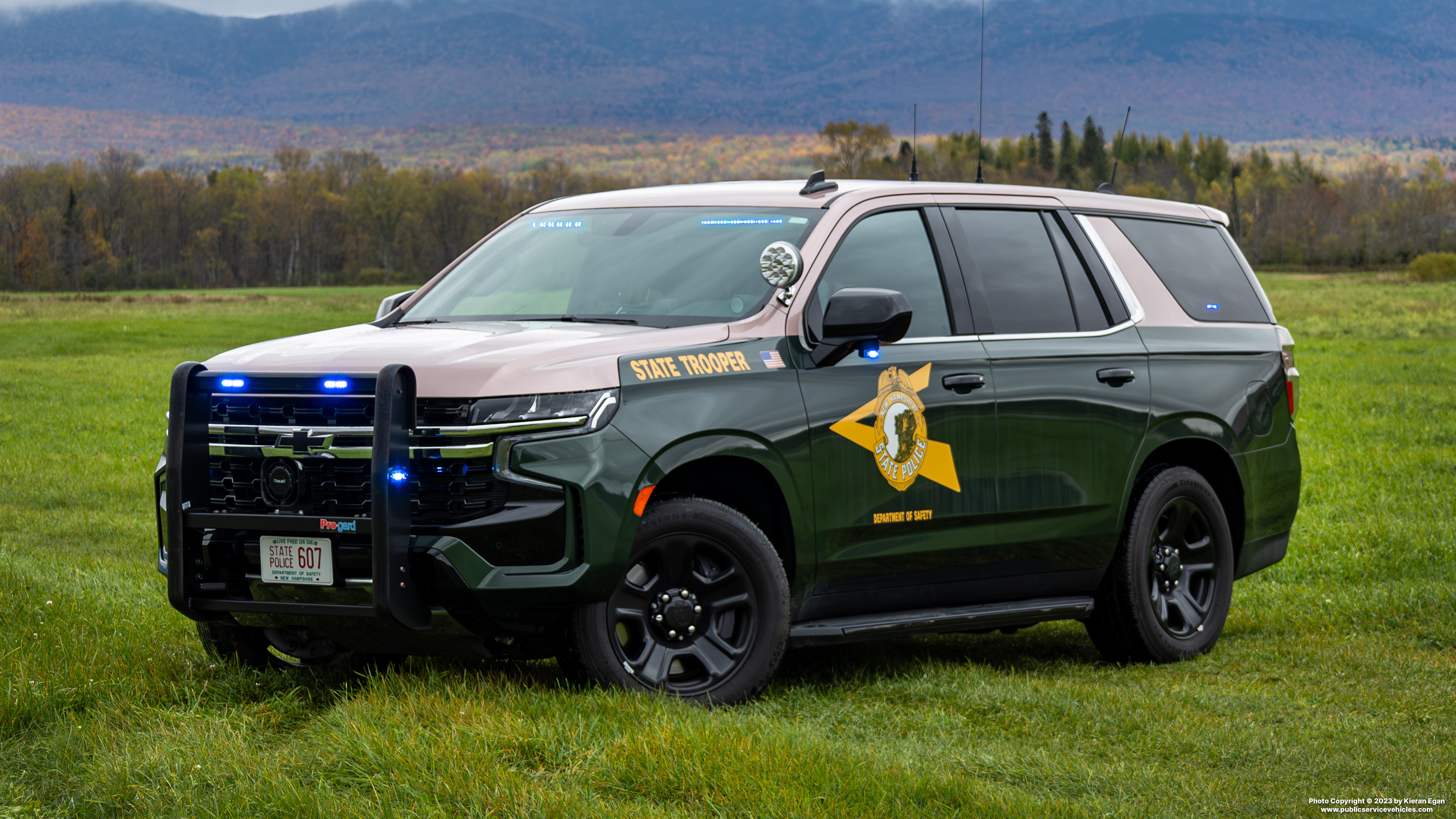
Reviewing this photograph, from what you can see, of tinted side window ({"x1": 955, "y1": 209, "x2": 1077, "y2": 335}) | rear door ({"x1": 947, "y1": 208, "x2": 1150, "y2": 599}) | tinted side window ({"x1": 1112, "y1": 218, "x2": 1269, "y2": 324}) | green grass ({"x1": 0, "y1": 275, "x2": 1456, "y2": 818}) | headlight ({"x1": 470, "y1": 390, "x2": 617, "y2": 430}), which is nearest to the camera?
green grass ({"x1": 0, "y1": 275, "x2": 1456, "y2": 818})

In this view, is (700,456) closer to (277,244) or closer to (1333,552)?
(1333,552)

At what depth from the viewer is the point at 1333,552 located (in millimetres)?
10258

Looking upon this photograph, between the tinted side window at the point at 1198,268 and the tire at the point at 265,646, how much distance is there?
422 centimetres

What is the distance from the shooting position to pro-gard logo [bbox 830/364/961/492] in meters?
6.07

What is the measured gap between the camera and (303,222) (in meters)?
159

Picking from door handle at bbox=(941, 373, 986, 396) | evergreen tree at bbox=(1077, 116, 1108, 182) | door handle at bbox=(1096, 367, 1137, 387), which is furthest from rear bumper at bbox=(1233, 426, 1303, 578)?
evergreen tree at bbox=(1077, 116, 1108, 182)

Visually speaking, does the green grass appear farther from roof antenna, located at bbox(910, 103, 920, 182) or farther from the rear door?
roof antenna, located at bbox(910, 103, 920, 182)

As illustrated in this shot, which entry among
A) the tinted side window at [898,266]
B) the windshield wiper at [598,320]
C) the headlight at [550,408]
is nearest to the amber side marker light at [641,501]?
the headlight at [550,408]

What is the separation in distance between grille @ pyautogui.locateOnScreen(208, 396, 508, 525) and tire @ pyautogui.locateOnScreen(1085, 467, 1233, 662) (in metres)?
3.39

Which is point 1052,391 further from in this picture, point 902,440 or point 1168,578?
point 1168,578

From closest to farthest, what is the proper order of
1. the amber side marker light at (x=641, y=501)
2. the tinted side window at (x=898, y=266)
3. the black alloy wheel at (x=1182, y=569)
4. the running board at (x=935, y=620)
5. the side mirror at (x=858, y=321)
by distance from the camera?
the amber side marker light at (x=641, y=501) → the side mirror at (x=858, y=321) → the running board at (x=935, y=620) → the tinted side window at (x=898, y=266) → the black alloy wheel at (x=1182, y=569)

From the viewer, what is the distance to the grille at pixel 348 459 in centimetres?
511

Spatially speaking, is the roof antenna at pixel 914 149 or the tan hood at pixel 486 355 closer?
the tan hood at pixel 486 355

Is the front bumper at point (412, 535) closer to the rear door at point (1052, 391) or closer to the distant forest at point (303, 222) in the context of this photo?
the rear door at point (1052, 391)
